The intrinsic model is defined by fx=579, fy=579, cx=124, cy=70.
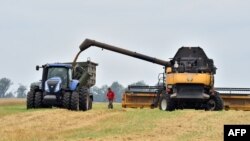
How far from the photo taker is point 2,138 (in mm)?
15633

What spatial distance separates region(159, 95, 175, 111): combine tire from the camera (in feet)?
86.7

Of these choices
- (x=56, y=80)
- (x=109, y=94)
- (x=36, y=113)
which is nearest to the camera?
(x=36, y=113)

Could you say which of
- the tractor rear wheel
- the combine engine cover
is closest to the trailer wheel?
the tractor rear wheel

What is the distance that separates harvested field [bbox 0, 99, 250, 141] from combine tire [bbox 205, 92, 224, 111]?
17.3ft

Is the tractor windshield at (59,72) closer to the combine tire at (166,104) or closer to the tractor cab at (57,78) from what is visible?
the tractor cab at (57,78)

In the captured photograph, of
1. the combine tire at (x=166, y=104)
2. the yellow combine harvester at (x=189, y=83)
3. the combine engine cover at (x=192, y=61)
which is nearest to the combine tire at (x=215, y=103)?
the yellow combine harvester at (x=189, y=83)

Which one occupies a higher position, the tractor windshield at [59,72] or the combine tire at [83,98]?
the tractor windshield at [59,72]

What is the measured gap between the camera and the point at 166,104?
1049 inches

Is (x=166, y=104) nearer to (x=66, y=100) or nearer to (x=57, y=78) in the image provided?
(x=66, y=100)

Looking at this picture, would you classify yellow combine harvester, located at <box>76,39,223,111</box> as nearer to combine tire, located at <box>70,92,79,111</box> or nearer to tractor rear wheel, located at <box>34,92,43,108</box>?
combine tire, located at <box>70,92,79,111</box>

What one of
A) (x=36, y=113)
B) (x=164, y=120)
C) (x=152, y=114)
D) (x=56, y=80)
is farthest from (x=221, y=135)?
(x=56, y=80)

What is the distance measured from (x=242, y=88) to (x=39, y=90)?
10198 millimetres

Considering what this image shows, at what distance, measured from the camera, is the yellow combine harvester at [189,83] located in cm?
2595

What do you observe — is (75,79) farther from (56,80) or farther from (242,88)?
(242,88)
